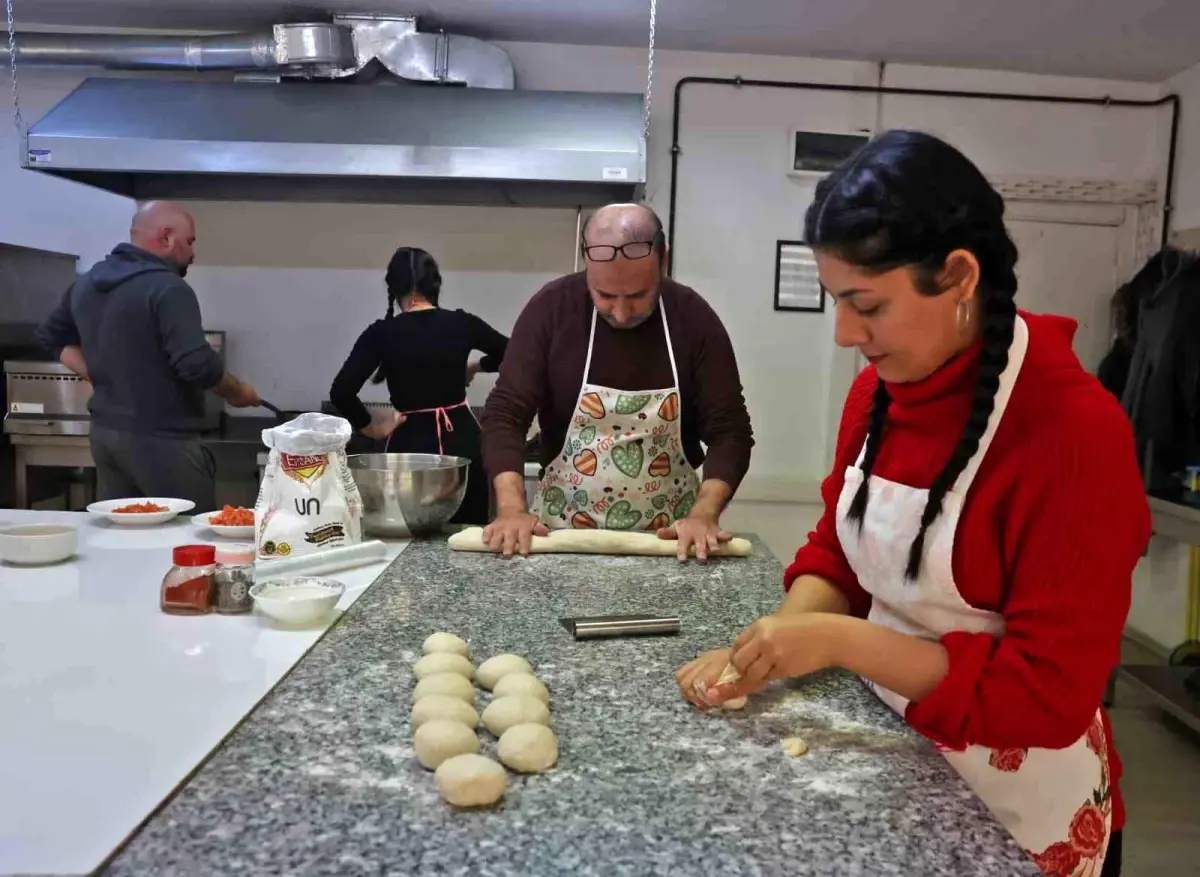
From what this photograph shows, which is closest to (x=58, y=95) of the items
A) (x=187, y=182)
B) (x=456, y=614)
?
(x=187, y=182)

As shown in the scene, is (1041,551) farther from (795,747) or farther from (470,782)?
(470,782)

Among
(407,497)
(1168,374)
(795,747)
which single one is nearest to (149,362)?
(407,497)

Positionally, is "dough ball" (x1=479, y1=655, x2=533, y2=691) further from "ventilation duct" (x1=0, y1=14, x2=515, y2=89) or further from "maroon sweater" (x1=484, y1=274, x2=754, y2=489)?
"ventilation duct" (x1=0, y1=14, x2=515, y2=89)

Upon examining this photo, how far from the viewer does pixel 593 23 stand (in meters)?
3.30

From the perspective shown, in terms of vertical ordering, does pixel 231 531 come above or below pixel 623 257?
below

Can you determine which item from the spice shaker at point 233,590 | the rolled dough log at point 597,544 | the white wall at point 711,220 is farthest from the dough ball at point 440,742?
the white wall at point 711,220

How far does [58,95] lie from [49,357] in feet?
3.41

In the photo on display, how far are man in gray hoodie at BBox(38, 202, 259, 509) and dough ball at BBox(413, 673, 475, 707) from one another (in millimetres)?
1987

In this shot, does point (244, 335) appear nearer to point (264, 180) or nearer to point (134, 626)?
point (264, 180)

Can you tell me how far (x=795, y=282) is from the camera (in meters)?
3.72

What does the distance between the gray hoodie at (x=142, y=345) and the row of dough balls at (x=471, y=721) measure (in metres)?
1.91

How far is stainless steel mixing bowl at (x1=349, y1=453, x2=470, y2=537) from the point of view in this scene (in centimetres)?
160

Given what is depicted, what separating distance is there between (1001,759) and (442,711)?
0.59 metres

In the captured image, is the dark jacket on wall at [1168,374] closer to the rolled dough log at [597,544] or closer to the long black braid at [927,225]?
the rolled dough log at [597,544]
